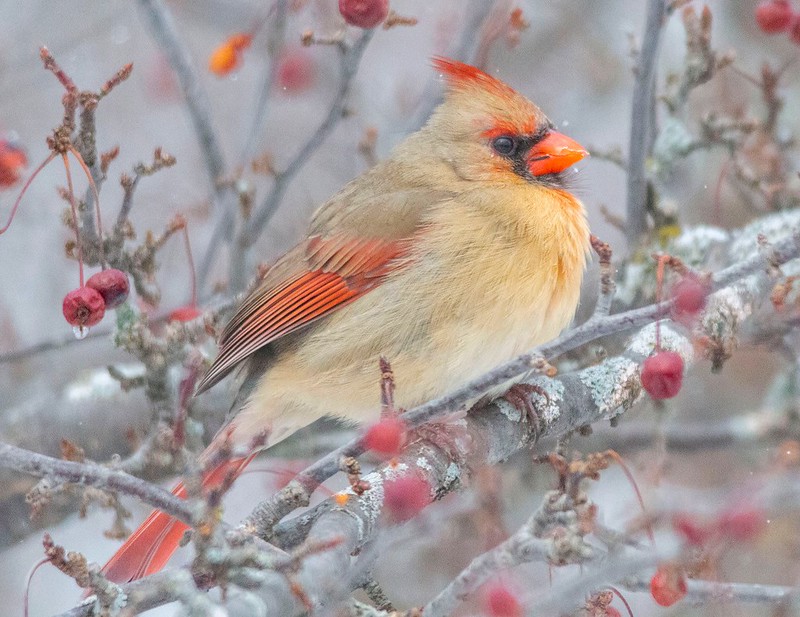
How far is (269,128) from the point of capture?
731cm

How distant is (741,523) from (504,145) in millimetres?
1975

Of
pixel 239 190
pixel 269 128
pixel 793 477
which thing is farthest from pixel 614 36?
pixel 793 477

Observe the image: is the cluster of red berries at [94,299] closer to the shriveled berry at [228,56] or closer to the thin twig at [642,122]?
the shriveled berry at [228,56]

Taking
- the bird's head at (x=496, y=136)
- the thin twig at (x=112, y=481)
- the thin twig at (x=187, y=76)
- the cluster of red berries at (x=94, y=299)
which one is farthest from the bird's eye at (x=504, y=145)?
the thin twig at (x=112, y=481)

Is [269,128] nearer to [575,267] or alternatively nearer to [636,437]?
[636,437]

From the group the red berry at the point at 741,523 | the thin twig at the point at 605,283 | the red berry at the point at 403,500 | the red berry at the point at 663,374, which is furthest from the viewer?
the red berry at the point at 663,374

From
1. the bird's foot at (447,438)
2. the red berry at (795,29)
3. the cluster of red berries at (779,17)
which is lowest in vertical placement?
the bird's foot at (447,438)

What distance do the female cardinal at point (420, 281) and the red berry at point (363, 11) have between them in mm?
332

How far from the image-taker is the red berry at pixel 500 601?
209cm

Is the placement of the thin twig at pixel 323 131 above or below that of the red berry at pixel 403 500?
above

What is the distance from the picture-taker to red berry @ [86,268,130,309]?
3.03 metres

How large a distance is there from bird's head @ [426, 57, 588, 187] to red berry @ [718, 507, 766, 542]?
1.81 meters

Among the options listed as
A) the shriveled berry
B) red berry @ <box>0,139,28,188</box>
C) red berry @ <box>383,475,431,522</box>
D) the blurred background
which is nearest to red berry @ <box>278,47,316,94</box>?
the blurred background

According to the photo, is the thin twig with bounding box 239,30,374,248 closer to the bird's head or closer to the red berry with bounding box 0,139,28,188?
the bird's head
